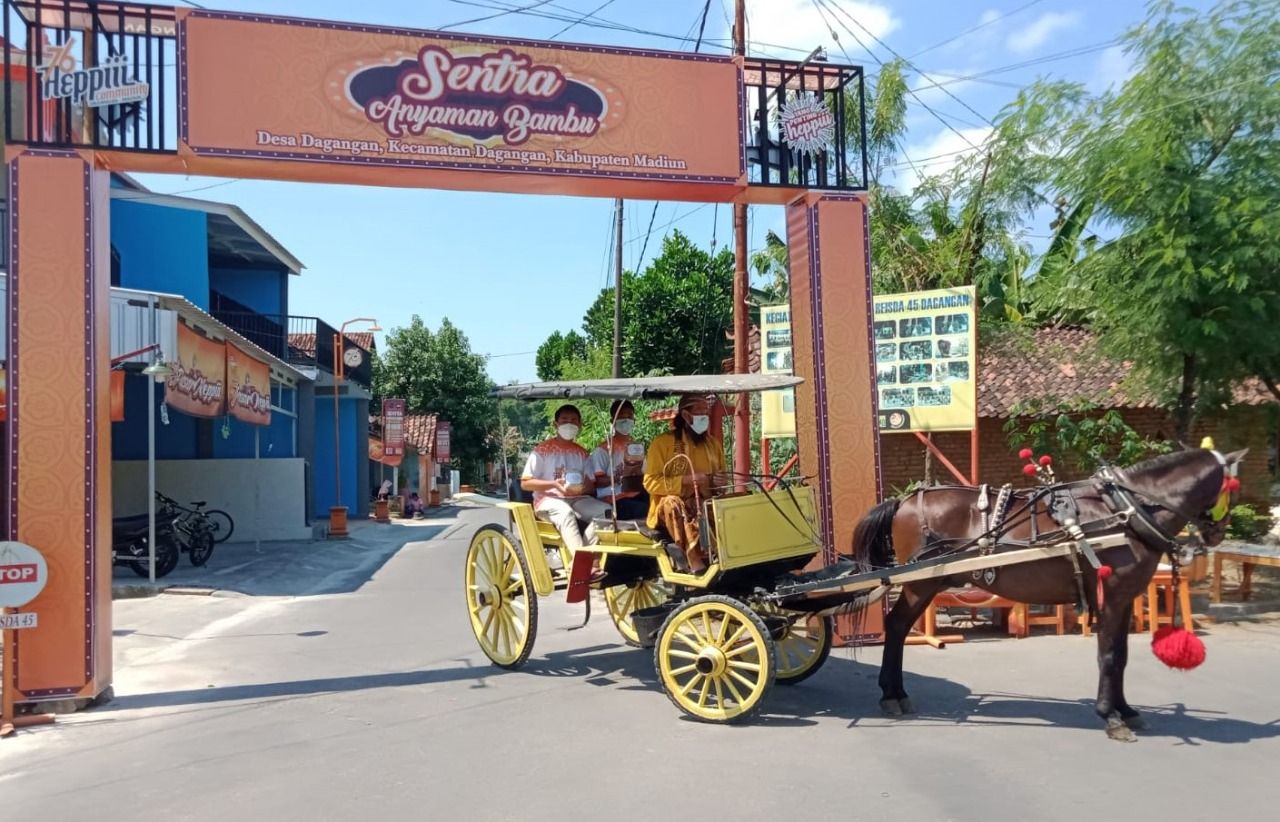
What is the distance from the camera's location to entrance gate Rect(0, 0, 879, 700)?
705cm

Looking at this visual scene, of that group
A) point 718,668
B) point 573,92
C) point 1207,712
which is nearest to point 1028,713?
point 1207,712

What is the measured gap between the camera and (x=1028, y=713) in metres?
6.71

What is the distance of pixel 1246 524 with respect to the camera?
12000mm

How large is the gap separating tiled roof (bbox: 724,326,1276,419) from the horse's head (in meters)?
6.90

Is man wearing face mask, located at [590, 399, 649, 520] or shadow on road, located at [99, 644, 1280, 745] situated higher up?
man wearing face mask, located at [590, 399, 649, 520]

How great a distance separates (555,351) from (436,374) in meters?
7.98

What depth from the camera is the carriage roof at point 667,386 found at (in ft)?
22.8

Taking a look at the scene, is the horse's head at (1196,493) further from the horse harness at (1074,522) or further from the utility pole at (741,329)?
the utility pole at (741,329)

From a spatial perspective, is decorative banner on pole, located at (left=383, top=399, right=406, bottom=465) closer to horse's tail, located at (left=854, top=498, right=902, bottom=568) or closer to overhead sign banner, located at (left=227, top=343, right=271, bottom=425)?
overhead sign banner, located at (left=227, top=343, right=271, bottom=425)

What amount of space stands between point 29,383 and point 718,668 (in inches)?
205

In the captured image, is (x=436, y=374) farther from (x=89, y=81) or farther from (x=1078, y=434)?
(x=89, y=81)

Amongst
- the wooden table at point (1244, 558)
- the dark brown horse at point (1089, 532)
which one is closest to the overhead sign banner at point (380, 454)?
the wooden table at point (1244, 558)

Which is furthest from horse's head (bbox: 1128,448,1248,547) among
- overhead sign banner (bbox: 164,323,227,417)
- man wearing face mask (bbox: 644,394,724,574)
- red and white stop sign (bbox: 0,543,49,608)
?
overhead sign banner (bbox: 164,323,227,417)

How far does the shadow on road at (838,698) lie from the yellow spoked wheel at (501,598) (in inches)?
8.1
